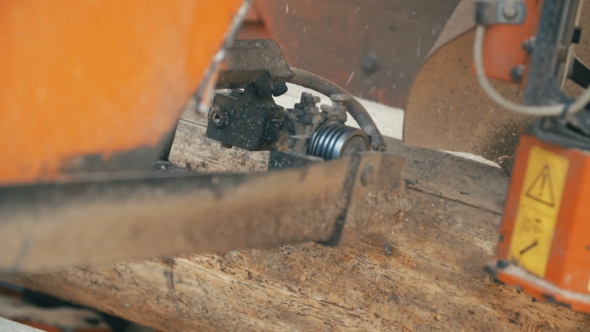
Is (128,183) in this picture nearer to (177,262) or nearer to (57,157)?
(57,157)

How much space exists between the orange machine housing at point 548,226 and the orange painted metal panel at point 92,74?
2.20 ft

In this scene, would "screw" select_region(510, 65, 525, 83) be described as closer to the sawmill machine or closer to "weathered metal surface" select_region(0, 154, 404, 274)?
the sawmill machine

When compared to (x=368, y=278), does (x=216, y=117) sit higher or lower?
higher

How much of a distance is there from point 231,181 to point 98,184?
0.25 metres

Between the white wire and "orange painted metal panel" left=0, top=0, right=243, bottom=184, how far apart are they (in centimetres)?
52

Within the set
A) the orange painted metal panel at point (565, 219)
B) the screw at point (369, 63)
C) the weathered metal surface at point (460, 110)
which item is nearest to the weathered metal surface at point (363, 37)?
the screw at point (369, 63)

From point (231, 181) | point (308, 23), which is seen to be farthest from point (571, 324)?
point (308, 23)

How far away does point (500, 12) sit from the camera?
4.29 feet

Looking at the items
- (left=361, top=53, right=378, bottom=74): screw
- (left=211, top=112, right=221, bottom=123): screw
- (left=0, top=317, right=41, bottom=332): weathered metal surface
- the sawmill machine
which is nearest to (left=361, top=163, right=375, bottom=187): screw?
the sawmill machine

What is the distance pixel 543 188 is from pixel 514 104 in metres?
0.17

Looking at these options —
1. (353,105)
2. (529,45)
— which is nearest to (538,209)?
(529,45)

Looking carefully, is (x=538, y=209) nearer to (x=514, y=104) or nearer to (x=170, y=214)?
(x=514, y=104)

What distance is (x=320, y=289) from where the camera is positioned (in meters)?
1.92

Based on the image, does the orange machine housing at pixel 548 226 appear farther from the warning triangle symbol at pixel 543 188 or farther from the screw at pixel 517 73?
the screw at pixel 517 73
